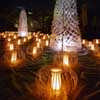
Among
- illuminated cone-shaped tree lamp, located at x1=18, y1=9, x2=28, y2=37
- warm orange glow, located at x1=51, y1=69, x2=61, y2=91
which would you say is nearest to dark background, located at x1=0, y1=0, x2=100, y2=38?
illuminated cone-shaped tree lamp, located at x1=18, y1=9, x2=28, y2=37

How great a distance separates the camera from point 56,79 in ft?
11.3

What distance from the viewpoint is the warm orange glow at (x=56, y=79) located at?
132 inches

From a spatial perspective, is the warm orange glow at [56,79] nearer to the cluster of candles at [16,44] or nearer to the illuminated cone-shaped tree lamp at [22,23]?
the cluster of candles at [16,44]

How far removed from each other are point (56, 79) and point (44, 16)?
654 inches

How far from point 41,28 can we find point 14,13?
13.9ft

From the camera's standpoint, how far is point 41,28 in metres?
20.7

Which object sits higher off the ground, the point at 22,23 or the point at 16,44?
the point at 22,23

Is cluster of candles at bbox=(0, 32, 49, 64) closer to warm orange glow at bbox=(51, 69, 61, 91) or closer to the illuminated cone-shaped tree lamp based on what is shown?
the illuminated cone-shaped tree lamp

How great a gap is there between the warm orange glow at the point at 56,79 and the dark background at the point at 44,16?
12.0 metres

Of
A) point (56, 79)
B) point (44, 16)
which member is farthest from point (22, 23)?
point (56, 79)

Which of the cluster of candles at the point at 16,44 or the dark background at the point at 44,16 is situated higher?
the dark background at the point at 44,16

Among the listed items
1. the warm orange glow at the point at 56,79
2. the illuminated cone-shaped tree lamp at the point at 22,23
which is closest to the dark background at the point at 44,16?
the illuminated cone-shaped tree lamp at the point at 22,23

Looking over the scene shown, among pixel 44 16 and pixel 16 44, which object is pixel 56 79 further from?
pixel 44 16

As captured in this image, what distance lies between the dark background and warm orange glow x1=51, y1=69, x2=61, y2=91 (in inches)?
471
